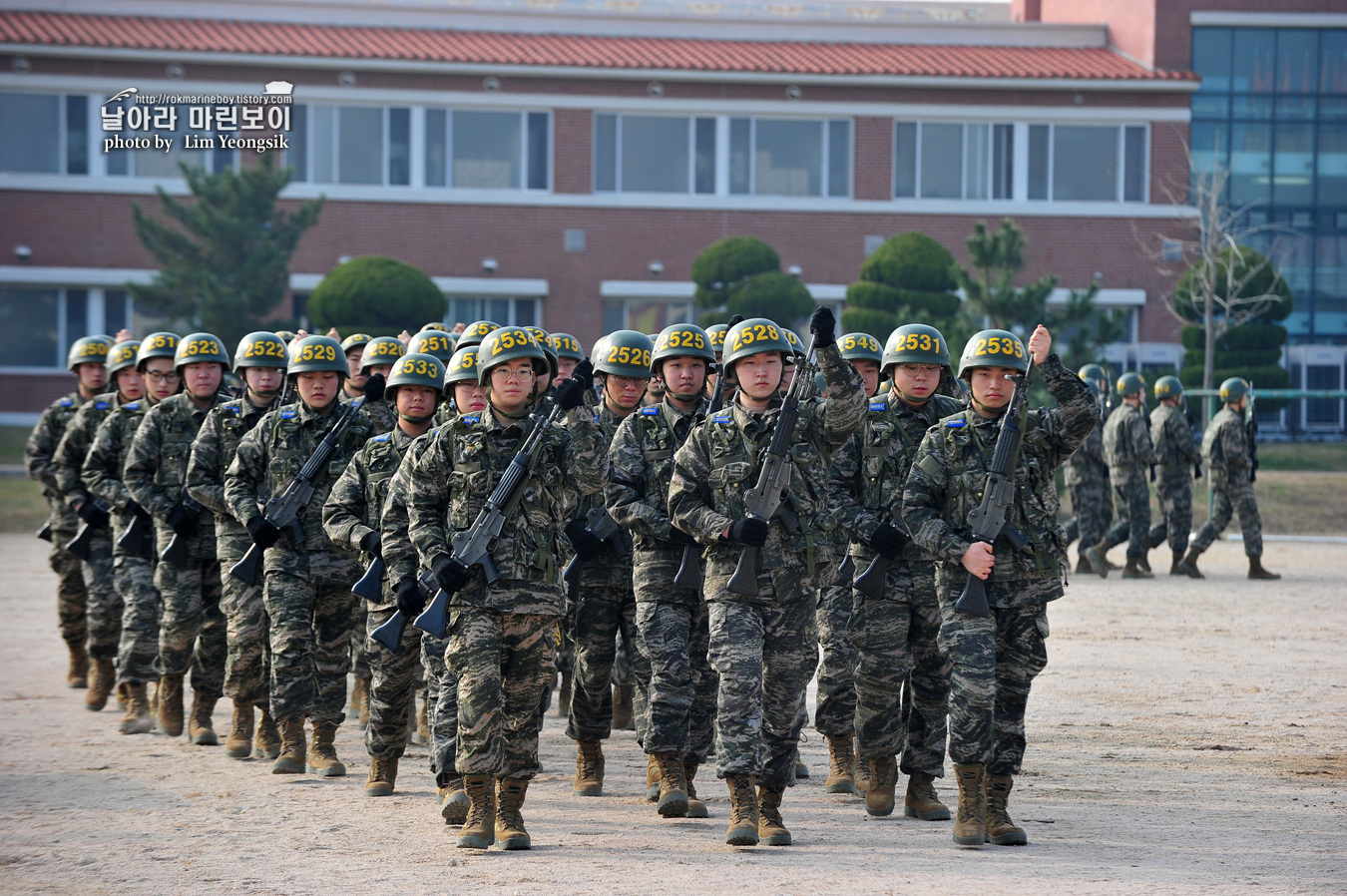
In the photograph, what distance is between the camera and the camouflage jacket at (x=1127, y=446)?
1825 centimetres

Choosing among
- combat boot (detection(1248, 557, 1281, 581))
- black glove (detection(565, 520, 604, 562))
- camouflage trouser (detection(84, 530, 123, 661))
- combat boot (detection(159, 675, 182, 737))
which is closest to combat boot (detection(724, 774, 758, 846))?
black glove (detection(565, 520, 604, 562))

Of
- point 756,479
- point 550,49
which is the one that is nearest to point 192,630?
point 756,479

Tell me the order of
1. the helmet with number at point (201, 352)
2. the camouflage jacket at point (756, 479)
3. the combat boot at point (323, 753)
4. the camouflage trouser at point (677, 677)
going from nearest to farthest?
1. the camouflage jacket at point (756, 479)
2. the camouflage trouser at point (677, 677)
3. the combat boot at point (323, 753)
4. the helmet with number at point (201, 352)

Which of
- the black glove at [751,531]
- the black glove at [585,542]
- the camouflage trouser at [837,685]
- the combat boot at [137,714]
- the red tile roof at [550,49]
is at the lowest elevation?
the combat boot at [137,714]

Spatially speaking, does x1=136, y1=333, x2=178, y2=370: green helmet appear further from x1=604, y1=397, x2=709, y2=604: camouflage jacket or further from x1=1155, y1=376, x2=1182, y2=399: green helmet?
x1=1155, y1=376, x2=1182, y2=399: green helmet

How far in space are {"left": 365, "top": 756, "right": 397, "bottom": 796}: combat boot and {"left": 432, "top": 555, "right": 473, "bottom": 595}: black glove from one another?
1857 millimetres

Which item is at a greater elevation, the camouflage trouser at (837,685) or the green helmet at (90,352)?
the green helmet at (90,352)

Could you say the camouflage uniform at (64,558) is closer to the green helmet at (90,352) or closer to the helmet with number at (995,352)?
the green helmet at (90,352)

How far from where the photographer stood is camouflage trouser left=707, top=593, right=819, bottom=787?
23.1 ft

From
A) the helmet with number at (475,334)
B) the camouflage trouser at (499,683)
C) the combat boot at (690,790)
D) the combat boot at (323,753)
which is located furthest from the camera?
the helmet with number at (475,334)

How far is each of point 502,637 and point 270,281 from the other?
2372cm

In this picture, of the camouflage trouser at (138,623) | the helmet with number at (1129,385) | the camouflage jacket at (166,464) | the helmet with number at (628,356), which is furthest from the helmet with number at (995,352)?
the helmet with number at (1129,385)

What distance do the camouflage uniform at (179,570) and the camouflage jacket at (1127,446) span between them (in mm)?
11385

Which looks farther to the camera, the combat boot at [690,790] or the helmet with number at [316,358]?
the helmet with number at [316,358]
